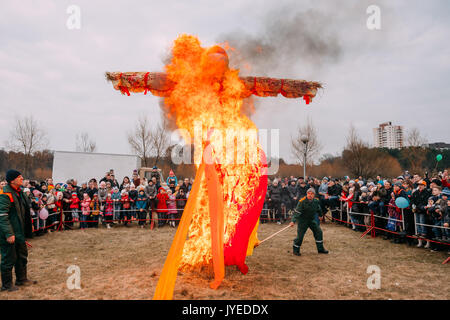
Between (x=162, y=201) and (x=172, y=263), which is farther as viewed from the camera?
(x=162, y=201)

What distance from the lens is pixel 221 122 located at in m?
6.04

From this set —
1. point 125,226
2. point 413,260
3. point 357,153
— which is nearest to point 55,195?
point 125,226

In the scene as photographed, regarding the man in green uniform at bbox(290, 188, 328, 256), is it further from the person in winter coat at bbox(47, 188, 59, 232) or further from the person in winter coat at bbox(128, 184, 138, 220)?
the person in winter coat at bbox(47, 188, 59, 232)

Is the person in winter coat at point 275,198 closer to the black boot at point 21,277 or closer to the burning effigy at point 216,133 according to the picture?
the burning effigy at point 216,133

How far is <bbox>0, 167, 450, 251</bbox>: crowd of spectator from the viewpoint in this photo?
28.9ft

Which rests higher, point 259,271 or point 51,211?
point 51,211

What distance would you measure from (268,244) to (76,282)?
6011mm

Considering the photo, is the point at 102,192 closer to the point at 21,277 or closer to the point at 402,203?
the point at 21,277

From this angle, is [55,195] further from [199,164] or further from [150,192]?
[199,164]

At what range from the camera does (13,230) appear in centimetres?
557

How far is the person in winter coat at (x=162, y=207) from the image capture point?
42.6 ft

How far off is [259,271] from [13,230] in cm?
534

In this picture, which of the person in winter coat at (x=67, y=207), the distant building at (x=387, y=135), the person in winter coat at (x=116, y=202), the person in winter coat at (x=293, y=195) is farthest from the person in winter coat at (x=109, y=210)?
the distant building at (x=387, y=135)

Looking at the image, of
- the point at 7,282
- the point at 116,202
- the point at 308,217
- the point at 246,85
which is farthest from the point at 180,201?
the point at 246,85
